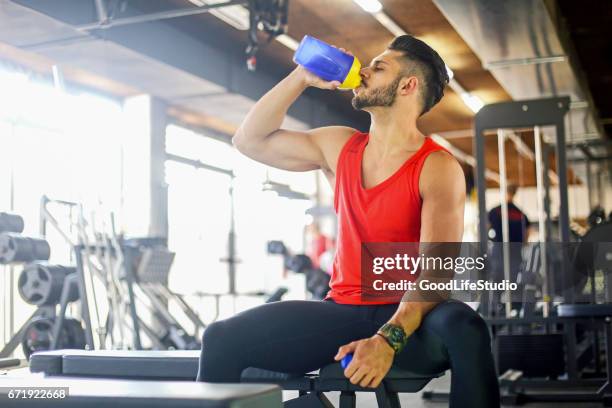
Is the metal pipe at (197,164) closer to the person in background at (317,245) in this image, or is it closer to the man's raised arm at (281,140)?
the person in background at (317,245)

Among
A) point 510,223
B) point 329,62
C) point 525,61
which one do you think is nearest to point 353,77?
point 329,62

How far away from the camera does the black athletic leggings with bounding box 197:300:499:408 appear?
1297mm

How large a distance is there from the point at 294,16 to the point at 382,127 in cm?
461

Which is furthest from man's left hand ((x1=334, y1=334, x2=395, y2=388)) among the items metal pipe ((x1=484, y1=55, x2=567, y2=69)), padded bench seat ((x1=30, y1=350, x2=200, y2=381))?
metal pipe ((x1=484, y1=55, x2=567, y2=69))

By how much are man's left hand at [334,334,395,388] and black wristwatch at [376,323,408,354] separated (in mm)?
11

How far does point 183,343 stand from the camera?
5.20 m

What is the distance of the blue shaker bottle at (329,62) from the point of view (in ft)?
5.04

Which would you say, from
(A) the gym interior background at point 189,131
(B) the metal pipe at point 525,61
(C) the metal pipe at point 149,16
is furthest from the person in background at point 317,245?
(C) the metal pipe at point 149,16

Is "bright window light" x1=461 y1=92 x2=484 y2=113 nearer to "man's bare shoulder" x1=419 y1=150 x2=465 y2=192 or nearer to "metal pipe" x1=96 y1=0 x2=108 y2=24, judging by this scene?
"metal pipe" x1=96 y1=0 x2=108 y2=24

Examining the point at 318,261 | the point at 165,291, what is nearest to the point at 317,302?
the point at 165,291

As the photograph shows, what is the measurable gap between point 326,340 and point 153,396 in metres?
0.56

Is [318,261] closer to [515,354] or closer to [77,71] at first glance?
[77,71]

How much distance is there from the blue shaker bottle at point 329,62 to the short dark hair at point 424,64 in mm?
137

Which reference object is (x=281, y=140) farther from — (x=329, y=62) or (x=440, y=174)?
(x=440, y=174)
